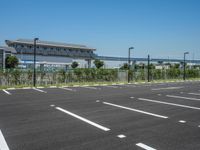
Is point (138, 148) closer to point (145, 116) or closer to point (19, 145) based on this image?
point (19, 145)

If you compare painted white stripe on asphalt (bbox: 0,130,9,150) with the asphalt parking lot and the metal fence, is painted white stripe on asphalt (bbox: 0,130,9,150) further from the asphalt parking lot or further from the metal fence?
the metal fence

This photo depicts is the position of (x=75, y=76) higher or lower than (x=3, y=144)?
higher

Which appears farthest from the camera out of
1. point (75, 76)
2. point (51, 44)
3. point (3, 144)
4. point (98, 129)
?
point (51, 44)

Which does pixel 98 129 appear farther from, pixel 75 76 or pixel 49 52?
pixel 49 52

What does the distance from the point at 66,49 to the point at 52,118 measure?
70754 millimetres

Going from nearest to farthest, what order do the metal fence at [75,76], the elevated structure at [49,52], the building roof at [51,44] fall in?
1. the metal fence at [75,76]
2. the elevated structure at [49,52]
3. the building roof at [51,44]

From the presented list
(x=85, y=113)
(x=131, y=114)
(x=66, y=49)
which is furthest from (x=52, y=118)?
(x=66, y=49)

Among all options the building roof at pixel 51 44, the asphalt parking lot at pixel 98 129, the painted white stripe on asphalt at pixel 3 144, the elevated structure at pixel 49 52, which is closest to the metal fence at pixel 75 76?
the asphalt parking lot at pixel 98 129

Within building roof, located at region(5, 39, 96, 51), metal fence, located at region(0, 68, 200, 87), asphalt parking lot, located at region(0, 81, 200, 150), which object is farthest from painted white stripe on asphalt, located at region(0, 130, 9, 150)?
building roof, located at region(5, 39, 96, 51)

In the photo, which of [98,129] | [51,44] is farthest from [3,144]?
[51,44]

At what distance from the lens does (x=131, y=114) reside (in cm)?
860

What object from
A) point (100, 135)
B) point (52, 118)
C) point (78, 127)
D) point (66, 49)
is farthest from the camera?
point (66, 49)

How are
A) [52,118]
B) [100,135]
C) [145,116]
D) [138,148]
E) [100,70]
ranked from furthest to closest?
1. [100,70]
2. [145,116]
3. [52,118]
4. [100,135]
5. [138,148]

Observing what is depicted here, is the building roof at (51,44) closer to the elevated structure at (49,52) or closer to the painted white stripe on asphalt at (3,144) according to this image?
the elevated structure at (49,52)
